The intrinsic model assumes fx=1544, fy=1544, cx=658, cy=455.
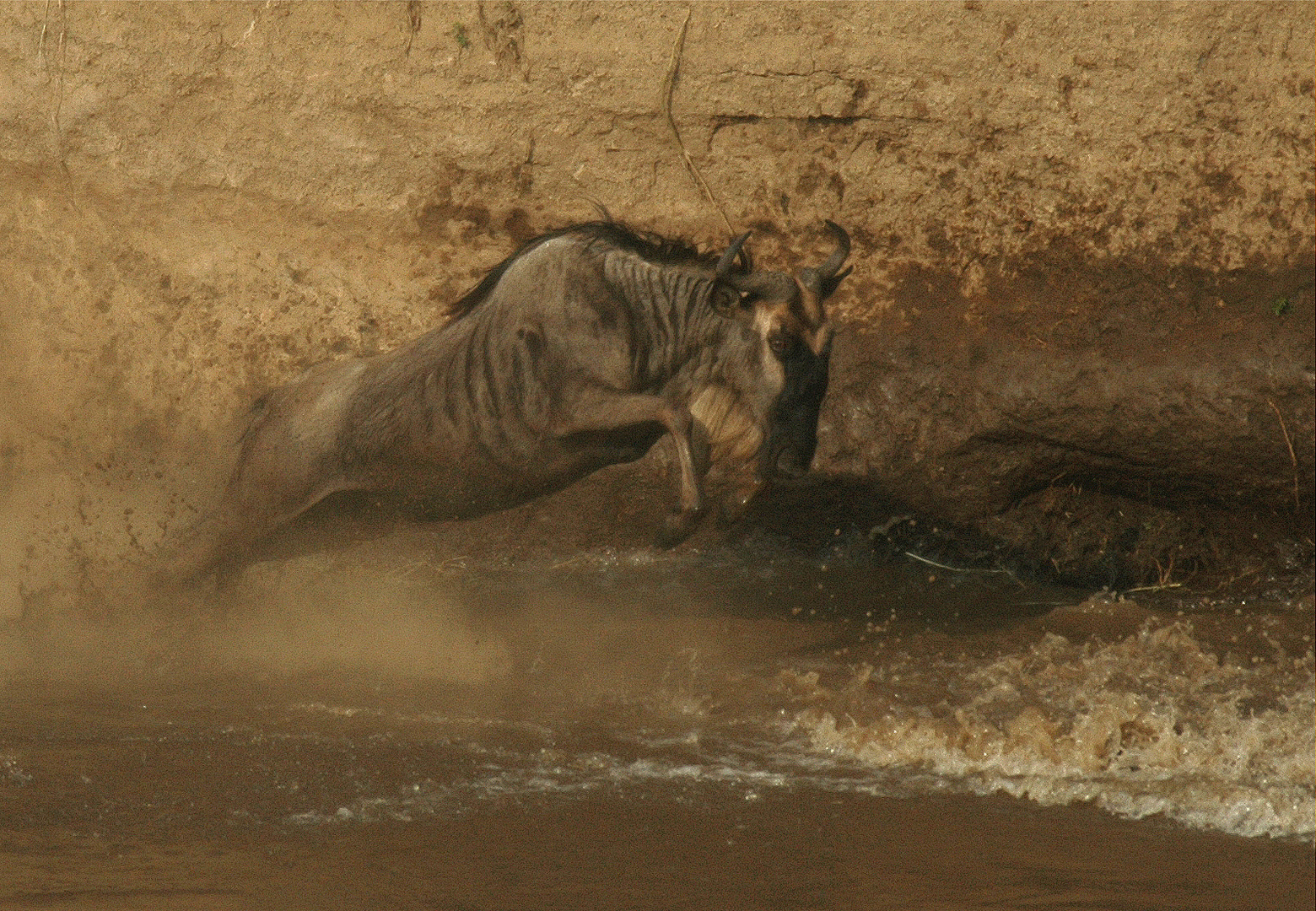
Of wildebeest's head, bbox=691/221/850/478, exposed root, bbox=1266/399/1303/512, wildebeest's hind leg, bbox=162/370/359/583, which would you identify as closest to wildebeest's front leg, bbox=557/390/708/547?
wildebeest's head, bbox=691/221/850/478

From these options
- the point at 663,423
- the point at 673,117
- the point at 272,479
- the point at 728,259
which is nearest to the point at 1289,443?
the point at 728,259

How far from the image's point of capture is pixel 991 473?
18.9 feet

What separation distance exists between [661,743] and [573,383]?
119 cm

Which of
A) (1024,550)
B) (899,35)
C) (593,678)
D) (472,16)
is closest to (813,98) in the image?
(899,35)

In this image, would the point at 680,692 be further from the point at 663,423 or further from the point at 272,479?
the point at 272,479

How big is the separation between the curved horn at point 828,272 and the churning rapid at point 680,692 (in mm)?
1200

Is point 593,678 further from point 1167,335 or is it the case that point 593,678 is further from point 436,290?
point 1167,335

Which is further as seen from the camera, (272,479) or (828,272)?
(272,479)

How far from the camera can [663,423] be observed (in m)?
4.66

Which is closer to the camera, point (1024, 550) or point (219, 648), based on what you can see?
point (219, 648)

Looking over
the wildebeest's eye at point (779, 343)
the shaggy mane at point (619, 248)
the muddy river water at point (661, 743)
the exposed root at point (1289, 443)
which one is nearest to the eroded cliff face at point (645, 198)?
the exposed root at point (1289, 443)

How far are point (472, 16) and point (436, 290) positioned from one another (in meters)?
1.00

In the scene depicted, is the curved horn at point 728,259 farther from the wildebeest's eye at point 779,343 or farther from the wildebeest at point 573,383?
the wildebeest's eye at point 779,343

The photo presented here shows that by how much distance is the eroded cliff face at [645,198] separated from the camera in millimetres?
5539
